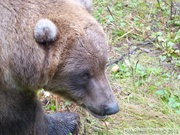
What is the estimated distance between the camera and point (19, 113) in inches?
168

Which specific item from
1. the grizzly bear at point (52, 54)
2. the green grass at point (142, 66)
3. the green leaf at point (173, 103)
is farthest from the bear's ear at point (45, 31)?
the green leaf at point (173, 103)

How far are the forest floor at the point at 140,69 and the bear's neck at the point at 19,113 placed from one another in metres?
0.89

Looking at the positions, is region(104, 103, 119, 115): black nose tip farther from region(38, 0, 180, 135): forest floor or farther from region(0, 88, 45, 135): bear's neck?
region(38, 0, 180, 135): forest floor

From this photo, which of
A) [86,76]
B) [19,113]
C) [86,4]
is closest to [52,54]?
[86,76]

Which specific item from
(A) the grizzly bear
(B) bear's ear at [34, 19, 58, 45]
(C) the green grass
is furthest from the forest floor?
(B) bear's ear at [34, 19, 58, 45]

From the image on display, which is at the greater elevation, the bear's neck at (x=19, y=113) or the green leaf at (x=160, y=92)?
the bear's neck at (x=19, y=113)

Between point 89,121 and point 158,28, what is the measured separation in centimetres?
251

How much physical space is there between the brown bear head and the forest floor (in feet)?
4.07

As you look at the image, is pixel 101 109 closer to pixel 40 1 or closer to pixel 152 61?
pixel 40 1

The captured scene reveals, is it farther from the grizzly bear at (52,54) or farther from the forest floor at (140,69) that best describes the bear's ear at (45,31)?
the forest floor at (140,69)

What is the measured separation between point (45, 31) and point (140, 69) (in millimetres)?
2662

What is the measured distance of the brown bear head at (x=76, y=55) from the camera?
381cm

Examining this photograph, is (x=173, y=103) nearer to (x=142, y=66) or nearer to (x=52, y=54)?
(x=142, y=66)

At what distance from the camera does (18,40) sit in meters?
3.75
